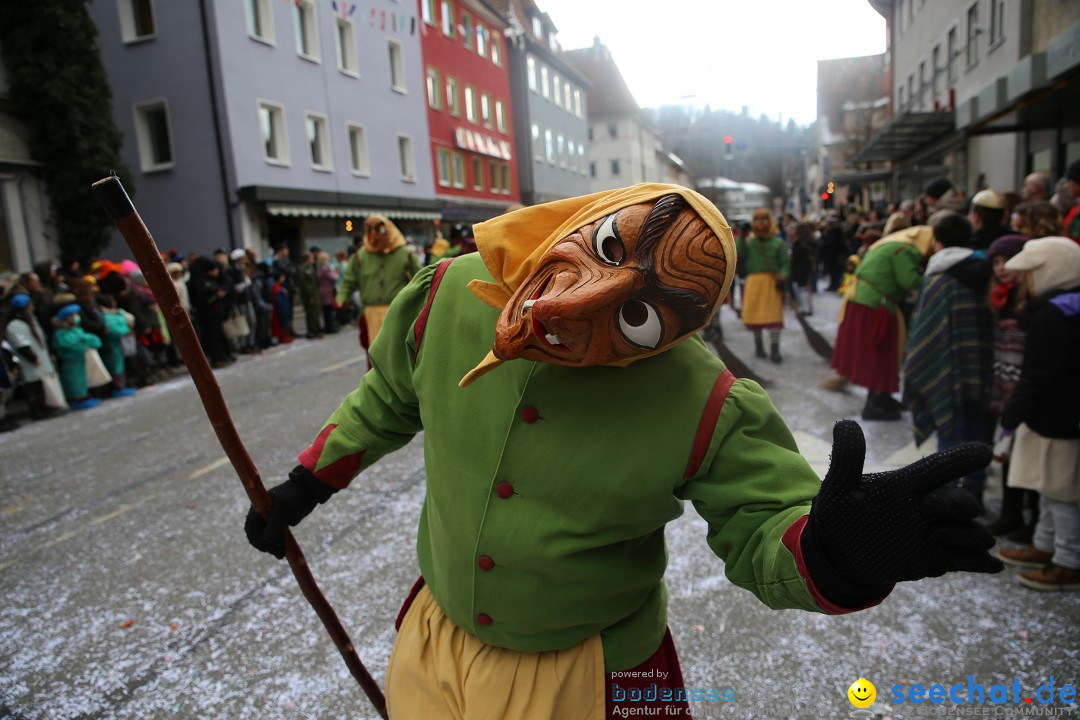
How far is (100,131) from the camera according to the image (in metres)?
14.5

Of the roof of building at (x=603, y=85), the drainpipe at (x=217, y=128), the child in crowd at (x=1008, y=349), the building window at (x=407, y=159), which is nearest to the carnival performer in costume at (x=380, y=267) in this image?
the child in crowd at (x=1008, y=349)

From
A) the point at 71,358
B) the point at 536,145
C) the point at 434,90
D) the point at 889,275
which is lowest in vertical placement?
the point at 71,358

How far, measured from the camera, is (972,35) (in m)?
17.7

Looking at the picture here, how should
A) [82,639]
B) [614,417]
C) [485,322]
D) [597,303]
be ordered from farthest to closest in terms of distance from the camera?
[82,639] → [485,322] → [614,417] → [597,303]

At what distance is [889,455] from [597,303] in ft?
15.6

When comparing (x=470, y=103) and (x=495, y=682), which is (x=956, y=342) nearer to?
(x=495, y=682)

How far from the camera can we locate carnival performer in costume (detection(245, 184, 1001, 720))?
120 cm

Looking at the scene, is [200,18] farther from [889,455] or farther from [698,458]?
[698,458]

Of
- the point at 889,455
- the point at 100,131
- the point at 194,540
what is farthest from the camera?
the point at 100,131

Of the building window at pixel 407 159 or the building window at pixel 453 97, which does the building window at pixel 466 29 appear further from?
the building window at pixel 407 159

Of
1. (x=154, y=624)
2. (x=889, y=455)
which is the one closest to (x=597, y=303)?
(x=154, y=624)

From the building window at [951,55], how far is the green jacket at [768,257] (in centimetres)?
1467

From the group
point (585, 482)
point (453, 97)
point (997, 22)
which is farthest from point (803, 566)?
point (453, 97)

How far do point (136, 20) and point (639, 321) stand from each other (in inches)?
789
